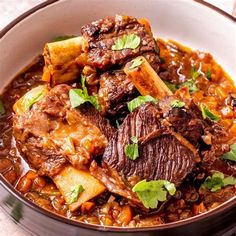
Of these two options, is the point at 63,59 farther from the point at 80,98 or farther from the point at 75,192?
the point at 75,192

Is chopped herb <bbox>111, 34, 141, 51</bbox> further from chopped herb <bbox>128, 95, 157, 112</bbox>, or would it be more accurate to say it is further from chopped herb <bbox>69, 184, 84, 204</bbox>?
chopped herb <bbox>69, 184, 84, 204</bbox>

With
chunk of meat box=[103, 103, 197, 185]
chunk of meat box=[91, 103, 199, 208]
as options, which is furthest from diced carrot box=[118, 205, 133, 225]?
chunk of meat box=[103, 103, 197, 185]

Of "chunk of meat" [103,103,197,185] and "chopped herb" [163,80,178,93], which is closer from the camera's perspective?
"chunk of meat" [103,103,197,185]

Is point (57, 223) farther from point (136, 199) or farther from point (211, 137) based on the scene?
point (211, 137)

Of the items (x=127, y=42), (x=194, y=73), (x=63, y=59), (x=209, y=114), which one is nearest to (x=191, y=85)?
(x=194, y=73)

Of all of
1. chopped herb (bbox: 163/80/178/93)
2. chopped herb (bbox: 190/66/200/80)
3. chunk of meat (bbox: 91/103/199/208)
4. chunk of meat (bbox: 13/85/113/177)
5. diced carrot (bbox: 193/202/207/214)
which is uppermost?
chunk of meat (bbox: 13/85/113/177)

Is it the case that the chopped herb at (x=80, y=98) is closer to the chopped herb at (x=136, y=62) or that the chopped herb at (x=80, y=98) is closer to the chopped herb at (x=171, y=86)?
the chopped herb at (x=136, y=62)
